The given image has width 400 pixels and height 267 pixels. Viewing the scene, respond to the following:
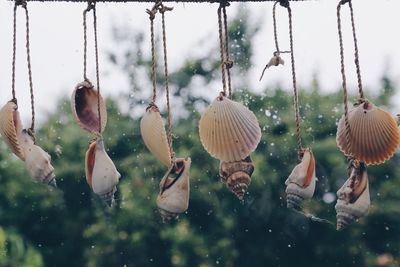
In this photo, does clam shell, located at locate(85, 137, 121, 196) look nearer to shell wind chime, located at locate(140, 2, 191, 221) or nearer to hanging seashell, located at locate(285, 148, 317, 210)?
shell wind chime, located at locate(140, 2, 191, 221)

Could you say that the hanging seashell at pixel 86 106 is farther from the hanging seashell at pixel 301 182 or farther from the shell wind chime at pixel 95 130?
the hanging seashell at pixel 301 182

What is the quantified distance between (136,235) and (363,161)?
Answer: 3342mm

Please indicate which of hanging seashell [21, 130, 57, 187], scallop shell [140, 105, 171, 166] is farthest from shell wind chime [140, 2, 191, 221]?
hanging seashell [21, 130, 57, 187]

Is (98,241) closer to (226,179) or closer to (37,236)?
(37,236)

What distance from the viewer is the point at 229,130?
754mm

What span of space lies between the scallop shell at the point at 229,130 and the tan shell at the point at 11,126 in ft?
0.70

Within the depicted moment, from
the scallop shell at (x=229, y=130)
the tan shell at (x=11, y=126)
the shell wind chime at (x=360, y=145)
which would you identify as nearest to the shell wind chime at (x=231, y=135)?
the scallop shell at (x=229, y=130)

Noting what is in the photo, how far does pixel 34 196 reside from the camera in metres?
4.06

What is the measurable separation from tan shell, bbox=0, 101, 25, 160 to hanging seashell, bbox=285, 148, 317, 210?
31 centimetres

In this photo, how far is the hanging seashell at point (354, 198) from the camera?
0.72 meters

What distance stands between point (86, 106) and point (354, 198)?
33 centimetres

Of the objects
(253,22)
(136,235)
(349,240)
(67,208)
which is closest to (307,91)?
(253,22)

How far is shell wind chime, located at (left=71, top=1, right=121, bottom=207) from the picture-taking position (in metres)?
0.74

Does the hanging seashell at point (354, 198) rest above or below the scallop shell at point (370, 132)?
below
